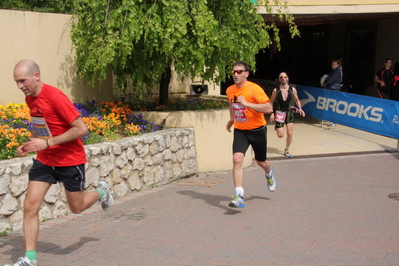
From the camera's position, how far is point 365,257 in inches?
213

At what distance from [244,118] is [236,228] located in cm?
151

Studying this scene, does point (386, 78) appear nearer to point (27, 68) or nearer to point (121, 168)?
point (121, 168)

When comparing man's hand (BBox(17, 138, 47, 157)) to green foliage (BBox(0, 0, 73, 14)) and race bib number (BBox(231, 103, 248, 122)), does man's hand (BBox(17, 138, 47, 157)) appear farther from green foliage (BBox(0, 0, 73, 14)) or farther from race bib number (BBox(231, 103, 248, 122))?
green foliage (BBox(0, 0, 73, 14))

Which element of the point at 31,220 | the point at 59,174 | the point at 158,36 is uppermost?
the point at 158,36

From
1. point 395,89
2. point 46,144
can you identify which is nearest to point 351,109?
point 395,89

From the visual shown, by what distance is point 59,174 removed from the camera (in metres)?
5.01

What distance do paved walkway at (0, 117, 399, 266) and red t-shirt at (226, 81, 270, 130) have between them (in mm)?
1127

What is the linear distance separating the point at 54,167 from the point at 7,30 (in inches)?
165

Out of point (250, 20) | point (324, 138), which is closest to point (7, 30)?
point (250, 20)

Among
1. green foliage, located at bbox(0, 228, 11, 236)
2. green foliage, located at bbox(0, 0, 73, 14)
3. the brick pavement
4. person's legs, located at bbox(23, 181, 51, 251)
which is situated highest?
green foliage, located at bbox(0, 0, 73, 14)

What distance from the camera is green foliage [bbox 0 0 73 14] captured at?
30.7 ft

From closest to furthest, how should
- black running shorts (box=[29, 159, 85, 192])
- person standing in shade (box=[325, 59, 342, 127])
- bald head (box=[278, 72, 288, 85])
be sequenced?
1. black running shorts (box=[29, 159, 85, 192])
2. bald head (box=[278, 72, 288, 85])
3. person standing in shade (box=[325, 59, 342, 127])

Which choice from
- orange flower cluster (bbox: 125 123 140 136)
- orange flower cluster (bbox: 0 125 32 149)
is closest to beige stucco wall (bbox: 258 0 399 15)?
orange flower cluster (bbox: 125 123 140 136)

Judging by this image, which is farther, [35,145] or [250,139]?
[250,139]
